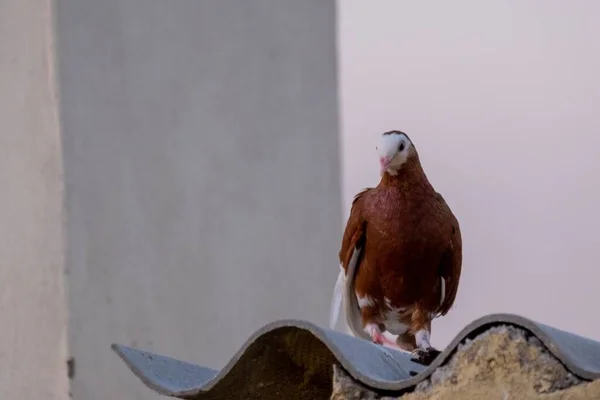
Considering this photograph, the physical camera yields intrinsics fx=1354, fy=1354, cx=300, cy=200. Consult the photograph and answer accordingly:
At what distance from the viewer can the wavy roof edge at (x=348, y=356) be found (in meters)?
2.12

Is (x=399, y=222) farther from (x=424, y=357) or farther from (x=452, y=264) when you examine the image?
(x=424, y=357)

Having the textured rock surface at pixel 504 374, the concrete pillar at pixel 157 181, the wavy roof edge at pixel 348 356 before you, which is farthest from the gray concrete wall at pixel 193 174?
the textured rock surface at pixel 504 374

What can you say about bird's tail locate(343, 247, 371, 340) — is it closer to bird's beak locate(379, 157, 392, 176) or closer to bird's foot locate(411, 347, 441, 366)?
bird's beak locate(379, 157, 392, 176)

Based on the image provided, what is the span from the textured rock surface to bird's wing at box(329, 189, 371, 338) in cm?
126

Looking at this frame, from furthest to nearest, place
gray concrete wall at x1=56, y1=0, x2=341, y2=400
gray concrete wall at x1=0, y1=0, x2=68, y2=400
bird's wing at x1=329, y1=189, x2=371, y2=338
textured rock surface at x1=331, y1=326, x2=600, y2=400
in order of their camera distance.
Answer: gray concrete wall at x1=56, y1=0, x2=341, y2=400 → gray concrete wall at x1=0, y1=0, x2=68, y2=400 → bird's wing at x1=329, y1=189, x2=371, y2=338 → textured rock surface at x1=331, y1=326, x2=600, y2=400

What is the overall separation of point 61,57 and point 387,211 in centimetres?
141

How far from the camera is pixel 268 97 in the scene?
5047 millimetres

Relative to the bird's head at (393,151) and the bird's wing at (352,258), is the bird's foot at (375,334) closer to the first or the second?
the bird's wing at (352,258)

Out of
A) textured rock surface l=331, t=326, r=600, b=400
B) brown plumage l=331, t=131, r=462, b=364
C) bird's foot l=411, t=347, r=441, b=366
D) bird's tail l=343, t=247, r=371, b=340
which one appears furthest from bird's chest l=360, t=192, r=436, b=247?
textured rock surface l=331, t=326, r=600, b=400

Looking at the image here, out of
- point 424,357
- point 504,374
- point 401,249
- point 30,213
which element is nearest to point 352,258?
point 401,249

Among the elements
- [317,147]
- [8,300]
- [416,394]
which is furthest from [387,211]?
[317,147]

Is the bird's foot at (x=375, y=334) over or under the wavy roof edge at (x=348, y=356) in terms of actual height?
under

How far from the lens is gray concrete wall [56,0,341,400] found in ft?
14.0

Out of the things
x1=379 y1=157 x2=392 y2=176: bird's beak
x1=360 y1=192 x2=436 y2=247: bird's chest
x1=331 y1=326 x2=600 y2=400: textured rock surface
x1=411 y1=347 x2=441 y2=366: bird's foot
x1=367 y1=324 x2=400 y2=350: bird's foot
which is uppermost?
x1=379 y1=157 x2=392 y2=176: bird's beak
